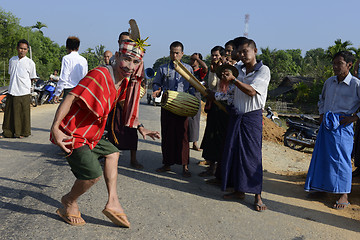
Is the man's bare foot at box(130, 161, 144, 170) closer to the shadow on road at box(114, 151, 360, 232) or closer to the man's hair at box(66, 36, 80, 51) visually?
the shadow on road at box(114, 151, 360, 232)

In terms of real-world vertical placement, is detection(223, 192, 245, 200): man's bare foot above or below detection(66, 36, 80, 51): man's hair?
below

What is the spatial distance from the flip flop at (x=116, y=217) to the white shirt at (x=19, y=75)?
545cm

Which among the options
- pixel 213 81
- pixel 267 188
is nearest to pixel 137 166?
pixel 213 81

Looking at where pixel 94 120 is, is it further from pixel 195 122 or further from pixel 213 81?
pixel 195 122

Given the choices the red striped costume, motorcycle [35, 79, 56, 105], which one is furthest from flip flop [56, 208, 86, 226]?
motorcycle [35, 79, 56, 105]

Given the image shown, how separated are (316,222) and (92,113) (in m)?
2.81

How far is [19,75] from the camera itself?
7566 mm

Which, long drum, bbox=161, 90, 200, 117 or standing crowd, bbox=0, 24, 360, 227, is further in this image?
long drum, bbox=161, 90, 200, 117

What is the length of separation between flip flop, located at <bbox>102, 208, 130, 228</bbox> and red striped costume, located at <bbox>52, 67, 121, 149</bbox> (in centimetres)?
63

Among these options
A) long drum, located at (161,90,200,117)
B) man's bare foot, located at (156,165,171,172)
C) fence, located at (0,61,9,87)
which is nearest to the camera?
long drum, located at (161,90,200,117)

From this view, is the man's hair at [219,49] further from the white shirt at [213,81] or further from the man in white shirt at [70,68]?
the man in white shirt at [70,68]

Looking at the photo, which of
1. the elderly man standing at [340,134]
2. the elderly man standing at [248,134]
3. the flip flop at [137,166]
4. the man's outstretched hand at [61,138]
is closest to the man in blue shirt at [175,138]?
the flip flop at [137,166]

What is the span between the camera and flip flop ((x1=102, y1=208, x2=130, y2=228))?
3217 millimetres

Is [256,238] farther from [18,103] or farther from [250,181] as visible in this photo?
[18,103]
